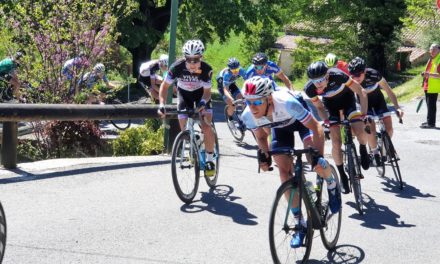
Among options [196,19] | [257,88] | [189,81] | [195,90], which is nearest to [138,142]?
[195,90]

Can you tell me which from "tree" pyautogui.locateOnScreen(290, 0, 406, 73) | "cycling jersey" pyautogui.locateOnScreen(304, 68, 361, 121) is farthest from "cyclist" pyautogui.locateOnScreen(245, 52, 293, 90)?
"tree" pyautogui.locateOnScreen(290, 0, 406, 73)

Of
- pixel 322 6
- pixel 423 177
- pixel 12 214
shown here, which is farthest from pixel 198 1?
pixel 12 214

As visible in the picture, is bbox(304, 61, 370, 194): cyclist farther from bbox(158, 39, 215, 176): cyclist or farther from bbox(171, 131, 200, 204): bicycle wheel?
bbox(171, 131, 200, 204): bicycle wheel

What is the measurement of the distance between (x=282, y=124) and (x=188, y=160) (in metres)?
2.50

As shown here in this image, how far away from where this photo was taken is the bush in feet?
44.5

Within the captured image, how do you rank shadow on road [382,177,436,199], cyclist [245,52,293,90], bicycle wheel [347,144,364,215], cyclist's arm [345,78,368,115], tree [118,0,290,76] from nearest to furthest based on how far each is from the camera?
bicycle wheel [347,144,364,215], cyclist's arm [345,78,368,115], shadow on road [382,177,436,199], cyclist [245,52,293,90], tree [118,0,290,76]

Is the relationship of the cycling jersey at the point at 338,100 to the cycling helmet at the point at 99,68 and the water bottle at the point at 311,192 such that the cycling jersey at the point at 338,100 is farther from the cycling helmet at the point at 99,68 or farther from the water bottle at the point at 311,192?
the cycling helmet at the point at 99,68

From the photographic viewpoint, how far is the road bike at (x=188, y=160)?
9162 millimetres

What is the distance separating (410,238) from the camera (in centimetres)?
828

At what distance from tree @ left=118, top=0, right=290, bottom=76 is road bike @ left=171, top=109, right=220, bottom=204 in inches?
733

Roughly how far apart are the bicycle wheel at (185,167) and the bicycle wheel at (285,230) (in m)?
2.60

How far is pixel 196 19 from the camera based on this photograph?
31.2 meters

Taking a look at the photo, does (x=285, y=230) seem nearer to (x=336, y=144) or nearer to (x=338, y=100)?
(x=336, y=144)

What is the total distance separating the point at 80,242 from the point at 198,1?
76.0 ft
